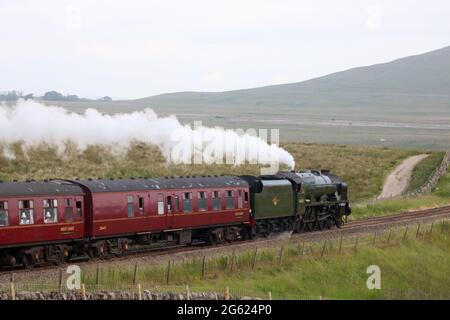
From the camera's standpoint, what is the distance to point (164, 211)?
3947cm

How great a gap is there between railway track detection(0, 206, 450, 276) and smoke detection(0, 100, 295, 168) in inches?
290

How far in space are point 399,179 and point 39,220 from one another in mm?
56844

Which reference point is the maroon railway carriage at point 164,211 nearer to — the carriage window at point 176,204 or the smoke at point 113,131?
the carriage window at point 176,204

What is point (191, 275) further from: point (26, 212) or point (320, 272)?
point (26, 212)

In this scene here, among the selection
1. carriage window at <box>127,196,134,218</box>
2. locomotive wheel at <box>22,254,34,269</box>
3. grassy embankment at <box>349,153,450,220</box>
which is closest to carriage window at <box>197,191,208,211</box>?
carriage window at <box>127,196,134,218</box>

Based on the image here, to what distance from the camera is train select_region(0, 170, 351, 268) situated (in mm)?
33500

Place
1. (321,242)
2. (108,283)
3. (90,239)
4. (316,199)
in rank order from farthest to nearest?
(316,199)
(321,242)
(90,239)
(108,283)

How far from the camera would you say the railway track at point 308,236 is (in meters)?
36.6

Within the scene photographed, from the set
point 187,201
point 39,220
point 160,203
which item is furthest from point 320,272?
point 39,220

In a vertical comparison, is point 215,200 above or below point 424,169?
above

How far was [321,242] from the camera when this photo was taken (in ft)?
143
